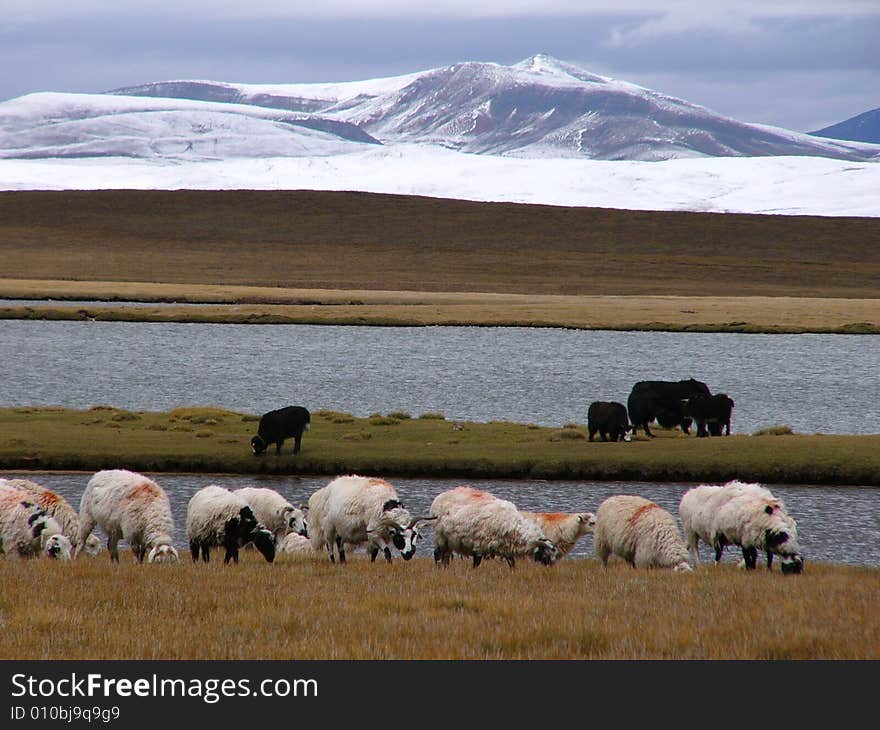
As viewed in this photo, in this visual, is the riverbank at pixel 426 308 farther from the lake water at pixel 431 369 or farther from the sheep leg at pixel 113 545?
the sheep leg at pixel 113 545

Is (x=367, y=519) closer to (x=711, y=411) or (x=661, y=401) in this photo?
(x=711, y=411)

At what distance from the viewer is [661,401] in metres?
34.8

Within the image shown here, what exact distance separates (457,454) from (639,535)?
12.5m

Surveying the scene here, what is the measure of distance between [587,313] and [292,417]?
2182 inches

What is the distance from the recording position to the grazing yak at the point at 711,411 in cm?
3372

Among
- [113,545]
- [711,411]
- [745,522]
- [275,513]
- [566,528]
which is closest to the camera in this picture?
[745,522]

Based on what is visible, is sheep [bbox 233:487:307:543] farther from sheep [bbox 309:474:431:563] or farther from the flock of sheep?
sheep [bbox 309:474:431:563]

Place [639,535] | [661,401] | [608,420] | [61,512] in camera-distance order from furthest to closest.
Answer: [661,401] → [608,420] → [61,512] → [639,535]

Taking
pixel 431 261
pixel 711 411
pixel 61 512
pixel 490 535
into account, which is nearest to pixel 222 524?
pixel 61 512

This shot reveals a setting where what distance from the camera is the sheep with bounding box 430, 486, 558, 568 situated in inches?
633

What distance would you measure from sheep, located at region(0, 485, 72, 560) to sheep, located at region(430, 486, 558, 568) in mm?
5054

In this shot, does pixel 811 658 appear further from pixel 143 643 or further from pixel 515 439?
pixel 515 439

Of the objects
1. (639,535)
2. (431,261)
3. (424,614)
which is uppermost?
(431,261)

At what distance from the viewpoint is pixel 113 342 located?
62.3 m
